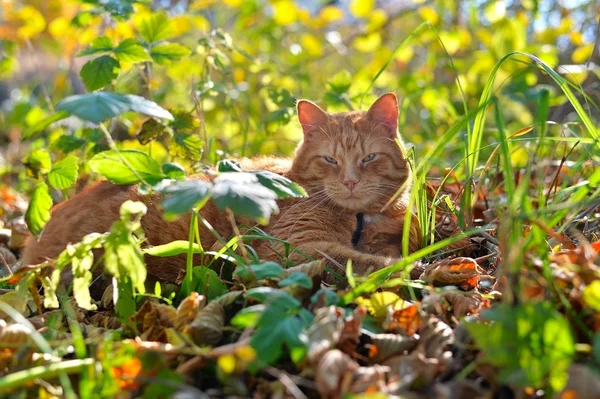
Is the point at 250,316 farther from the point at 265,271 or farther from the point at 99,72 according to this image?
the point at 99,72

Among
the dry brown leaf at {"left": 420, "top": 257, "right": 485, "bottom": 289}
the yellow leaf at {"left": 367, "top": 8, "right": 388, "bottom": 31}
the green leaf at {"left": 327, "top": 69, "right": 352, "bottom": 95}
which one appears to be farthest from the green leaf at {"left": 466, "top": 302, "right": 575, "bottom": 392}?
the yellow leaf at {"left": 367, "top": 8, "right": 388, "bottom": 31}

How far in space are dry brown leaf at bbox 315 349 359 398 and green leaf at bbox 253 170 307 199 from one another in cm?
39

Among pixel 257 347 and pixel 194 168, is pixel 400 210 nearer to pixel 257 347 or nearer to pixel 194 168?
pixel 194 168

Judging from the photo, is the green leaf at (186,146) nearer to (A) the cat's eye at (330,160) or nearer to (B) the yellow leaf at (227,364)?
(A) the cat's eye at (330,160)

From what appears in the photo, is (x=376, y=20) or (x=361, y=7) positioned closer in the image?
(x=361, y=7)

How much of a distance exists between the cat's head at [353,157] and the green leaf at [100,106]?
3.42 feet

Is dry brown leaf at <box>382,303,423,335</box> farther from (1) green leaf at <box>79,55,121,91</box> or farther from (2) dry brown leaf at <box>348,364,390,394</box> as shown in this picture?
(1) green leaf at <box>79,55,121,91</box>

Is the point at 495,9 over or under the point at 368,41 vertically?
over

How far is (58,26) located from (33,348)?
114 inches

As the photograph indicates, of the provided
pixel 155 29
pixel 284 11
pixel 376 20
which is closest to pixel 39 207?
pixel 155 29

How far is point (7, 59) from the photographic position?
3.82 meters

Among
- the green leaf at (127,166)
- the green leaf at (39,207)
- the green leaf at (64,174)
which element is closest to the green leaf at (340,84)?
the green leaf at (64,174)

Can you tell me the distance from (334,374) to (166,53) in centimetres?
167

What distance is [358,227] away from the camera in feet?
8.29
